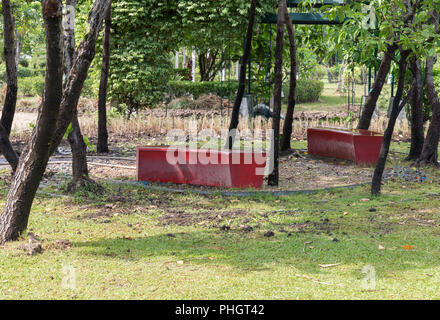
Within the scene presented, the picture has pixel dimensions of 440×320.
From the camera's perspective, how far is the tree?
5.02m

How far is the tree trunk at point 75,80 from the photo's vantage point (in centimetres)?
561

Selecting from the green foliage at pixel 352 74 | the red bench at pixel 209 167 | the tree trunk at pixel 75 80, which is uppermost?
the green foliage at pixel 352 74

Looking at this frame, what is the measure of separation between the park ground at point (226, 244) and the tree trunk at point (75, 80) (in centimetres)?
115

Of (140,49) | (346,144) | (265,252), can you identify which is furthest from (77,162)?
(140,49)

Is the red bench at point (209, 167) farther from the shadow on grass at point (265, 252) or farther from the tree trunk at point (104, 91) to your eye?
the tree trunk at point (104, 91)

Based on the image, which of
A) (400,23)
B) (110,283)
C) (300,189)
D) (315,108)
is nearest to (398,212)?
(300,189)

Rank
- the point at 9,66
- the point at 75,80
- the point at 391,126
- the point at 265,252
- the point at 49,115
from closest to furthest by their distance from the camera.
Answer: the point at 49,115
the point at 265,252
the point at 75,80
the point at 391,126
the point at 9,66

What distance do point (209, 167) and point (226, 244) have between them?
2.89 meters

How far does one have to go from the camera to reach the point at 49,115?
5.25 m

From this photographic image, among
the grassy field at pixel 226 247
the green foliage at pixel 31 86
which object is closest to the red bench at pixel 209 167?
the grassy field at pixel 226 247

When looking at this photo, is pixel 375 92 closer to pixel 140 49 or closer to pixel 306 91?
pixel 140 49

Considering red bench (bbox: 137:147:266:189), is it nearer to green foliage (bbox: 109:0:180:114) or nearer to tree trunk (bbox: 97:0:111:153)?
tree trunk (bbox: 97:0:111:153)

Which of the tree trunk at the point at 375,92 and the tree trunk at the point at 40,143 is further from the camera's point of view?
the tree trunk at the point at 375,92

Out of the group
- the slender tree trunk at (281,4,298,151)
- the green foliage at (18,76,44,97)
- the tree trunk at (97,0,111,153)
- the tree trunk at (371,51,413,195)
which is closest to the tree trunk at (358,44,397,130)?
the slender tree trunk at (281,4,298,151)
